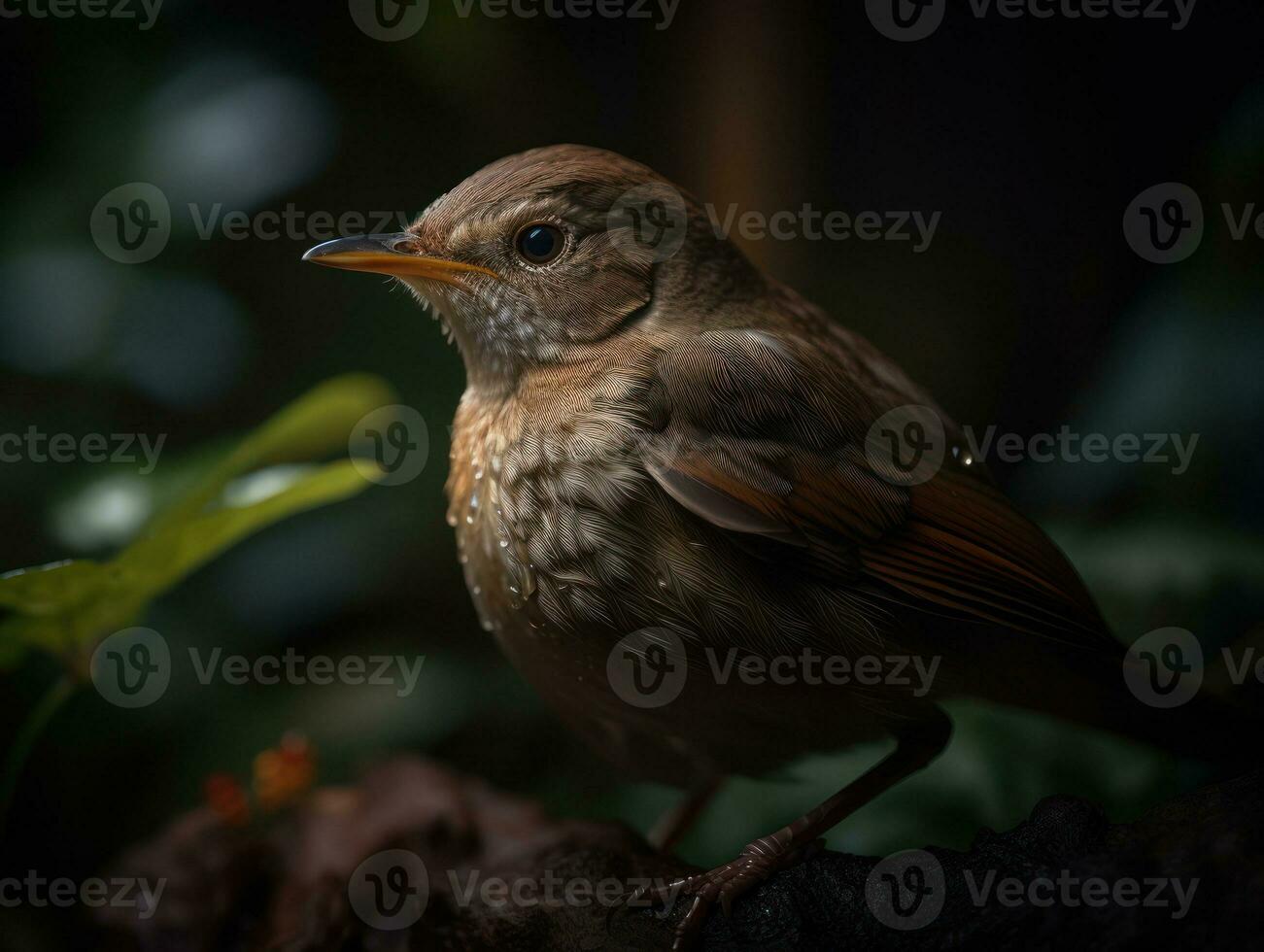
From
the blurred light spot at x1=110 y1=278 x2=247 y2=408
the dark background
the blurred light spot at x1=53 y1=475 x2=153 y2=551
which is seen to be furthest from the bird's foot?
the blurred light spot at x1=110 y1=278 x2=247 y2=408

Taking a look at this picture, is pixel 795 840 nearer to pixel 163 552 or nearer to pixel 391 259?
pixel 391 259

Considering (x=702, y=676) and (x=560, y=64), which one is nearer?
(x=702, y=676)

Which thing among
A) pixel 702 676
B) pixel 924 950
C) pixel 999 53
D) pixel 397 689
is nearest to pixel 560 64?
pixel 999 53

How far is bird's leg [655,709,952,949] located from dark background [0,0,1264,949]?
29.3 inches

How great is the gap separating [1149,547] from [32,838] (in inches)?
139

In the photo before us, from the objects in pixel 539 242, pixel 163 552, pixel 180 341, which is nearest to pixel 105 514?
pixel 163 552

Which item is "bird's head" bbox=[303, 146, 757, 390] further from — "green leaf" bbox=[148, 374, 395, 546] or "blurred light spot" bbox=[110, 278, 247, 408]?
"blurred light spot" bbox=[110, 278, 247, 408]

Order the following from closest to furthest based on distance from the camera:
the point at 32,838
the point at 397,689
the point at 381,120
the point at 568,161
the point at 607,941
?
1. the point at 607,941
2. the point at 568,161
3. the point at 32,838
4. the point at 397,689
5. the point at 381,120

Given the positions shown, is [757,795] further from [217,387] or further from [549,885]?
[217,387]

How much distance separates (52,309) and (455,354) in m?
1.32

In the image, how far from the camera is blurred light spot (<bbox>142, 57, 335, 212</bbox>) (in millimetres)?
3332

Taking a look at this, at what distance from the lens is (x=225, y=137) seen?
3330mm

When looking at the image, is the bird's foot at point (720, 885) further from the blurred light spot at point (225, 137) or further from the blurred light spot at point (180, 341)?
the blurred light spot at point (225, 137)

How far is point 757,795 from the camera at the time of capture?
2945 millimetres
